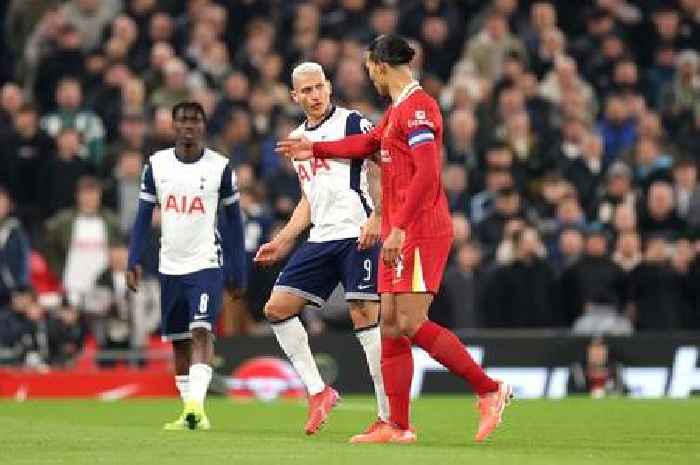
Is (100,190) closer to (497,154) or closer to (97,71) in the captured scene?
(97,71)

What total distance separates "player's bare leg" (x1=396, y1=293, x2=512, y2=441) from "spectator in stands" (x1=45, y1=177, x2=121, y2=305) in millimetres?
10135

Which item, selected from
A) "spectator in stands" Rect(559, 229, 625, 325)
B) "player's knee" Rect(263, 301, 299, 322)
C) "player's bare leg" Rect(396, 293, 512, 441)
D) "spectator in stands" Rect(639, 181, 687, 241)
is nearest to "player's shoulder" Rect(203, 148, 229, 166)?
"player's knee" Rect(263, 301, 299, 322)

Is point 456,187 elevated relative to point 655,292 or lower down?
elevated

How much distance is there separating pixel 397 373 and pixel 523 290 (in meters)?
10.3

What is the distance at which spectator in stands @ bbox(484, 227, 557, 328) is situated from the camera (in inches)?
927

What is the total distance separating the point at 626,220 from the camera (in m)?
23.9

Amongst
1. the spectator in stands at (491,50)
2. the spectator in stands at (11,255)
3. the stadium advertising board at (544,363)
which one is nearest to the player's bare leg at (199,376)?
the spectator in stands at (11,255)

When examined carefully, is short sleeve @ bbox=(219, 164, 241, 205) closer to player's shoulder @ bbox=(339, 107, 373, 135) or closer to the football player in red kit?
player's shoulder @ bbox=(339, 107, 373, 135)

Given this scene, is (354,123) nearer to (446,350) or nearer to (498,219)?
(446,350)

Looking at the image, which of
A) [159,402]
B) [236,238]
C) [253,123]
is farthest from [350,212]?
[253,123]

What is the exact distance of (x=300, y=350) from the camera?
14.8 meters

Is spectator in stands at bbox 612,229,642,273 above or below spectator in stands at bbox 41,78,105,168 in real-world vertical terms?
below

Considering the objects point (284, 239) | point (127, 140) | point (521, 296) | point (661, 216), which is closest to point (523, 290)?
point (521, 296)

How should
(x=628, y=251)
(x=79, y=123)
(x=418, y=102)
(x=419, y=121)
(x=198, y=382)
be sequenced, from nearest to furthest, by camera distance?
(x=419, y=121) → (x=418, y=102) → (x=198, y=382) → (x=628, y=251) → (x=79, y=123)
